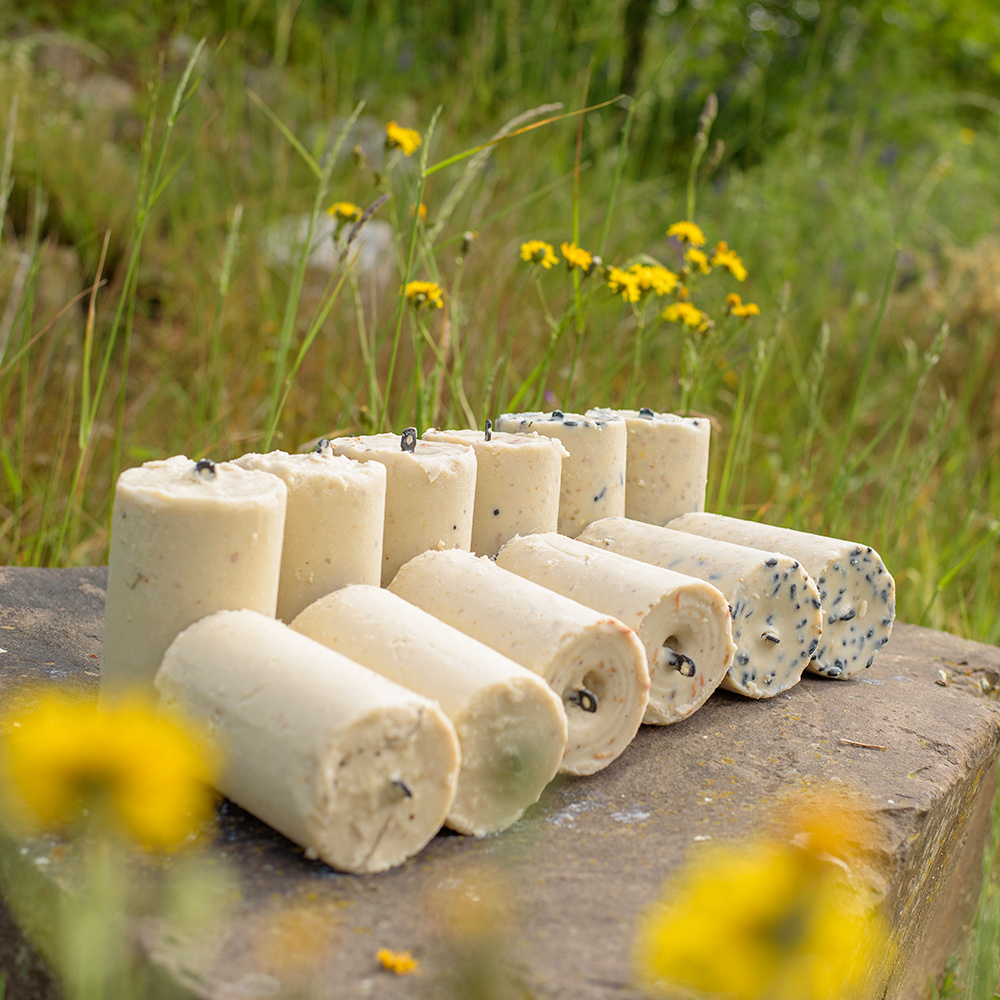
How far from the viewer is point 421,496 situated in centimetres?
189

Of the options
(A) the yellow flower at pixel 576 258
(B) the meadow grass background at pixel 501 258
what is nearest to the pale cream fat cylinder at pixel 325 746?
(B) the meadow grass background at pixel 501 258

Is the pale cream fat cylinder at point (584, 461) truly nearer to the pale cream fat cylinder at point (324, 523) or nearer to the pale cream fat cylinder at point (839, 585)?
the pale cream fat cylinder at point (839, 585)

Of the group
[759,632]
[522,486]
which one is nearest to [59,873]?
[522,486]

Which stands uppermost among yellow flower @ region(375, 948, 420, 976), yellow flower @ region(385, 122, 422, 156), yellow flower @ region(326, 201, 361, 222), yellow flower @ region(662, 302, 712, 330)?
yellow flower @ region(385, 122, 422, 156)

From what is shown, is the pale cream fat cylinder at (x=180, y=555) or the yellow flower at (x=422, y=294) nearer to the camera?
the pale cream fat cylinder at (x=180, y=555)

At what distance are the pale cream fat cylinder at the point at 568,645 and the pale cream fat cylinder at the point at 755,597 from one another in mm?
371

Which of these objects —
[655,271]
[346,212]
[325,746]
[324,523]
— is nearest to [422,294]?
[346,212]

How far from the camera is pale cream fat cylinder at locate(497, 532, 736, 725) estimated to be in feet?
6.11

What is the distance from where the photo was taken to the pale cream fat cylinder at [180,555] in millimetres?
1551

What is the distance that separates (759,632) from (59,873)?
1339 mm

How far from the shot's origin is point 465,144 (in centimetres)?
536

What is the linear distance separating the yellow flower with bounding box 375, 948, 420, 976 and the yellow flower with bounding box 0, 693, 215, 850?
31 centimetres

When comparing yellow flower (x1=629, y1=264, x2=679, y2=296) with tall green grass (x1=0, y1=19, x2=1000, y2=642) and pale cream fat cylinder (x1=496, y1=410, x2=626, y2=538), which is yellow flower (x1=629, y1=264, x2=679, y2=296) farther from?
pale cream fat cylinder (x1=496, y1=410, x2=626, y2=538)

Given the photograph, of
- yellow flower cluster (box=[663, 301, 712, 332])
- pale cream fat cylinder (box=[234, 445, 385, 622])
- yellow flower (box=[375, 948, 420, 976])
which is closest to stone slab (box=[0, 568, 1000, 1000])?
yellow flower (box=[375, 948, 420, 976])
